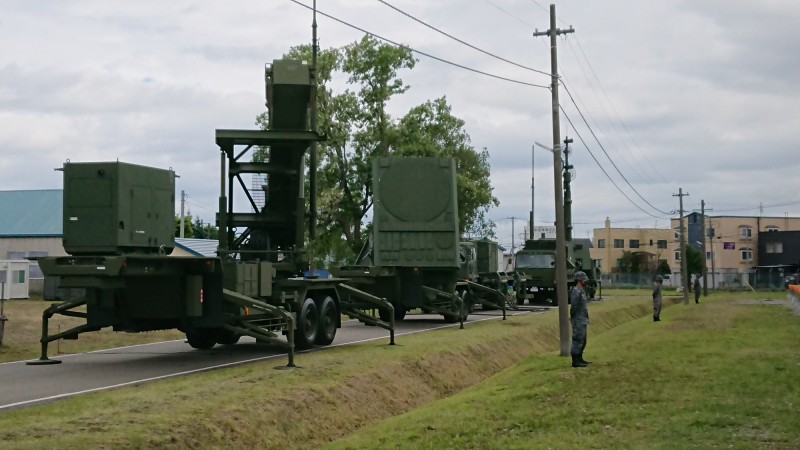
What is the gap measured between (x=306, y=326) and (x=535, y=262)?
A: 29280 millimetres

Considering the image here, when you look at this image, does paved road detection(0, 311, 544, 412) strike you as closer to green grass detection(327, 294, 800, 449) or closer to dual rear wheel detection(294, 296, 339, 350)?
dual rear wheel detection(294, 296, 339, 350)

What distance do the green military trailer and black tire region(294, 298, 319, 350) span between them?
22.5 ft

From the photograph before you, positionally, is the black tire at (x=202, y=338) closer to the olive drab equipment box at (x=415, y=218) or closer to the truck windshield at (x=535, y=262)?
the olive drab equipment box at (x=415, y=218)

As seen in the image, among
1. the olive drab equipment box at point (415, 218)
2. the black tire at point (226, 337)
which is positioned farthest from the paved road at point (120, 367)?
the olive drab equipment box at point (415, 218)

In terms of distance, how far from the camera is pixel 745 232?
123 m

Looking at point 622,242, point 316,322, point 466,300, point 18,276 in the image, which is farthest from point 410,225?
point 622,242

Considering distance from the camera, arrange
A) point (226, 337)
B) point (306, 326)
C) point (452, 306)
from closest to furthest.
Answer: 1. point (306, 326)
2. point (226, 337)
3. point (452, 306)

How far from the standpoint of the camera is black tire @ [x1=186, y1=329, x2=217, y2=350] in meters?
20.4

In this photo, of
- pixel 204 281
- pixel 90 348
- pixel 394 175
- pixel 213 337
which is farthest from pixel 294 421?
pixel 394 175

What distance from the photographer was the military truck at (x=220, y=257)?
15.3m

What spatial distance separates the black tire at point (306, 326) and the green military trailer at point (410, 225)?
6860 millimetres

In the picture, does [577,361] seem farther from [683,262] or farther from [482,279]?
[683,262]

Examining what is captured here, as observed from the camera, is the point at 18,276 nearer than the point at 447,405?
No

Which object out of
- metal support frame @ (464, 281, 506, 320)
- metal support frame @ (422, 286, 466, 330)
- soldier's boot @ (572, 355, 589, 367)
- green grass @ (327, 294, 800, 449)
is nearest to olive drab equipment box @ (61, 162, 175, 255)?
green grass @ (327, 294, 800, 449)
